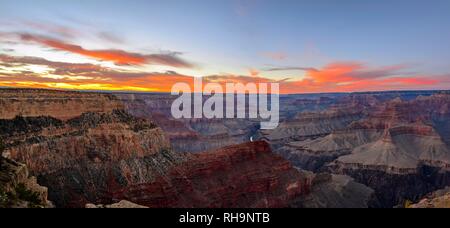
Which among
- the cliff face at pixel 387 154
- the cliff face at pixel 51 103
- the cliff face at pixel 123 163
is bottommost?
the cliff face at pixel 387 154

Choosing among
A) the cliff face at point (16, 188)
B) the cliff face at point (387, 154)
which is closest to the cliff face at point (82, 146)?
the cliff face at point (16, 188)

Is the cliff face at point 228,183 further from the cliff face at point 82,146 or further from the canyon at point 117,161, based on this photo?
the cliff face at point 82,146

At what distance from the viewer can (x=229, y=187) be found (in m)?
66.6

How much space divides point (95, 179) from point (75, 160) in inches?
164

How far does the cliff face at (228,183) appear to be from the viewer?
58656mm

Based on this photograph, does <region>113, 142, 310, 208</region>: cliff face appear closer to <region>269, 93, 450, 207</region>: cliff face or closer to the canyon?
the canyon

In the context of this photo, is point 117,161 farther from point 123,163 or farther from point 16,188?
point 16,188

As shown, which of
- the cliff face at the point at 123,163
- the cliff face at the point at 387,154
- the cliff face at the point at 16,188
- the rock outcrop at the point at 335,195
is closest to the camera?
the cliff face at the point at 16,188

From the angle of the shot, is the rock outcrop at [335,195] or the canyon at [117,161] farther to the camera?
the rock outcrop at [335,195]

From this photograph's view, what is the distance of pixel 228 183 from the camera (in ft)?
221

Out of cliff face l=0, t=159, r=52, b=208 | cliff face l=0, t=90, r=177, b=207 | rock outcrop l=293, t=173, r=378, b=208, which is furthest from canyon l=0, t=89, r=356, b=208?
cliff face l=0, t=159, r=52, b=208

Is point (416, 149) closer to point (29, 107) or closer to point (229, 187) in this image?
point (229, 187)

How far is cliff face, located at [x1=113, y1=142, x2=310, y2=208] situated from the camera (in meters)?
58.7

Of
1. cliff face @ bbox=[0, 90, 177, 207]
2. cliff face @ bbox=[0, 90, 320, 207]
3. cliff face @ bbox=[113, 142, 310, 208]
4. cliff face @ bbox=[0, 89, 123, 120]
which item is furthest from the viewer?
cliff face @ bbox=[113, 142, 310, 208]
